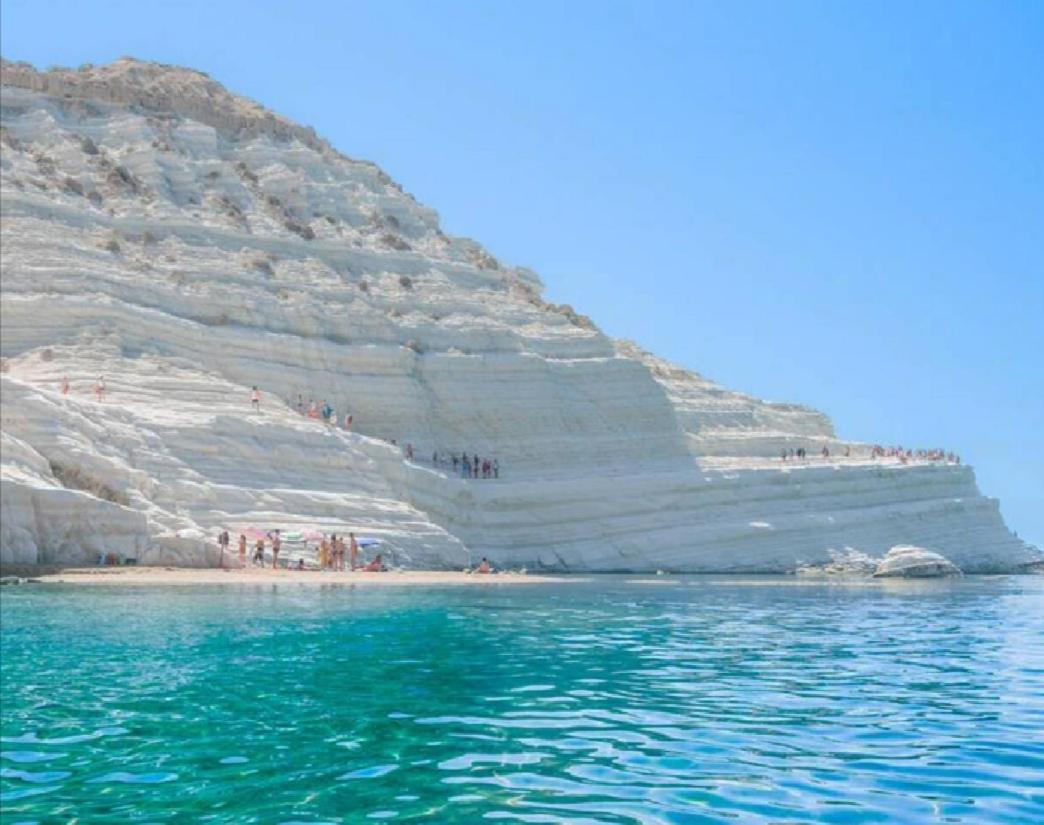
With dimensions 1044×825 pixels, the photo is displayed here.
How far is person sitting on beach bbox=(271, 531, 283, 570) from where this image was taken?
107 ft

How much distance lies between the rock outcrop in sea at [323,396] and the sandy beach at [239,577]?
1210 millimetres

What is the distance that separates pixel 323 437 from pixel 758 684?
27545mm

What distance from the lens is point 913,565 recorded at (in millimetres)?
47000

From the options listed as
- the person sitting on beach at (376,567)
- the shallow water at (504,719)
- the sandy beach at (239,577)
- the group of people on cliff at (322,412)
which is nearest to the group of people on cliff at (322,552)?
the person sitting on beach at (376,567)

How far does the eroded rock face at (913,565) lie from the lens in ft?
153

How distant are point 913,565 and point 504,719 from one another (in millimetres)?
39214

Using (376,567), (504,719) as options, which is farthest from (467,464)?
(504,719)

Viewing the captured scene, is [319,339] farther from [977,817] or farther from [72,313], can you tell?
[977,817]

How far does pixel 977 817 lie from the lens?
7.54 meters

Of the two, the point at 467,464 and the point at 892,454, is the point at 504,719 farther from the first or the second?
the point at 892,454

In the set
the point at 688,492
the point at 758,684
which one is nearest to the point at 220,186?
the point at 688,492

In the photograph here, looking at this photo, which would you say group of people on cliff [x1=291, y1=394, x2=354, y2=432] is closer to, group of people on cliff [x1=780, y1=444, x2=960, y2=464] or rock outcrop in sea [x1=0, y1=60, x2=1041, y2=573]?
rock outcrop in sea [x1=0, y1=60, x2=1041, y2=573]

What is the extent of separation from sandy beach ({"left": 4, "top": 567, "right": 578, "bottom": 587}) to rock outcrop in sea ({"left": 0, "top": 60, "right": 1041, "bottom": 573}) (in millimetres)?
1210

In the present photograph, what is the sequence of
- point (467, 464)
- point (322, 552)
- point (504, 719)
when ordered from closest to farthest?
point (504, 719), point (322, 552), point (467, 464)
